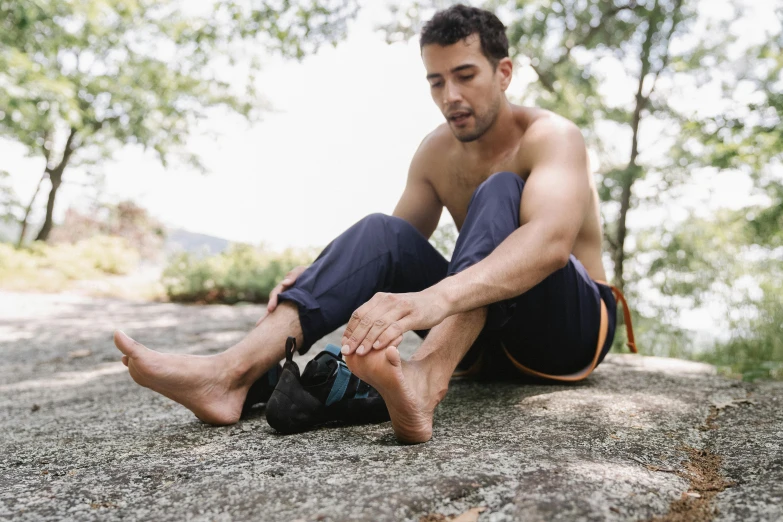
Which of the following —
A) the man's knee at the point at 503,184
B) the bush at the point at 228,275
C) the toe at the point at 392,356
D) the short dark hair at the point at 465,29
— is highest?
the short dark hair at the point at 465,29

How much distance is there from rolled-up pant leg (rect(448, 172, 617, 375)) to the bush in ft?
19.0

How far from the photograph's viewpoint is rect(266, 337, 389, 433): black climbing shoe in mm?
→ 1417

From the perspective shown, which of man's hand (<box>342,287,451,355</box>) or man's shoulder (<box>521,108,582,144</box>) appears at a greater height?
man's shoulder (<box>521,108,582,144</box>)

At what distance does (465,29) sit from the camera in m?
2.10

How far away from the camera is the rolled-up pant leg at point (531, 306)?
1.50 meters

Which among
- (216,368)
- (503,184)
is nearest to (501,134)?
(503,184)

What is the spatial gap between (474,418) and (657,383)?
926mm

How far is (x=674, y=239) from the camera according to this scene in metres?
6.95

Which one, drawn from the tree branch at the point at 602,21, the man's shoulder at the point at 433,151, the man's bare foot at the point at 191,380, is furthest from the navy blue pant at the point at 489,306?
the tree branch at the point at 602,21

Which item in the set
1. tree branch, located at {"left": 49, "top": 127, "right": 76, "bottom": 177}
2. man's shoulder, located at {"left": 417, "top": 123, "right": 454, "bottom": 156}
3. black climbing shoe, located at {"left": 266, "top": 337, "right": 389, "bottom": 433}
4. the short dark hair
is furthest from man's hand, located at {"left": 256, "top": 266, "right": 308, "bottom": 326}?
tree branch, located at {"left": 49, "top": 127, "right": 76, "bottom": 177}

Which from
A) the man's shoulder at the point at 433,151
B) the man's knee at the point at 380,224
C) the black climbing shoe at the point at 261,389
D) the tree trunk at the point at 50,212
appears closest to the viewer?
the black climbing shoe at the point at 261,389

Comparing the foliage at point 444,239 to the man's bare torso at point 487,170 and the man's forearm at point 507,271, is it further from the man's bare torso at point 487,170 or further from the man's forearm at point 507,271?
the man's forearm at point 507,271

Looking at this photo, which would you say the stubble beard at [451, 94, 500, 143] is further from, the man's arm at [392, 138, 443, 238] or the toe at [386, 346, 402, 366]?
the toe at [386, 346, 402, 366]

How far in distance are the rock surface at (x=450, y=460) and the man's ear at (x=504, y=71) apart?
3.73 ft
